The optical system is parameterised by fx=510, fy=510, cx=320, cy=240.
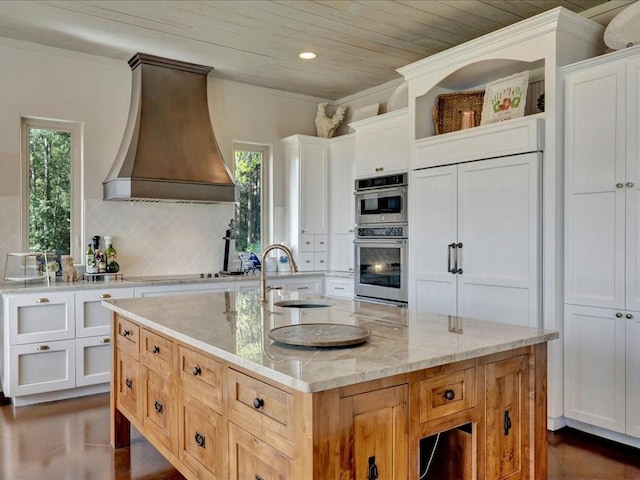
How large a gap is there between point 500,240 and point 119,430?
265 cm

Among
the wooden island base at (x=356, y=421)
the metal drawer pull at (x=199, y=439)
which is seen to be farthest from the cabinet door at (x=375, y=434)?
the metal drawer pull at (x=199, y=439)

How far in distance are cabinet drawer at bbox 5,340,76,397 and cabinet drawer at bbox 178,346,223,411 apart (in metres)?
2.15

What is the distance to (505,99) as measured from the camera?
358cm

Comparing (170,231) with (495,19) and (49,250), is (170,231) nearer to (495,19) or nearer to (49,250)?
(49,250)

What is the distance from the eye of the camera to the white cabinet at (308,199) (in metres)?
5.34

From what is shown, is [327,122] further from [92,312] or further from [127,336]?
[127,336]

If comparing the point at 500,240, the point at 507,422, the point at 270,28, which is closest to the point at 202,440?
the point at 507,422

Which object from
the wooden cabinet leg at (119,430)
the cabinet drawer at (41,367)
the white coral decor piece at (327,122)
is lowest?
the wooden cabinet leg at (119,430)

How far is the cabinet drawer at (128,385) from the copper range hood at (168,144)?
5.68ft

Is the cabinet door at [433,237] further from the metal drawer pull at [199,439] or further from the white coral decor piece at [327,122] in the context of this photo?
the metal drawer pull at [199,439]

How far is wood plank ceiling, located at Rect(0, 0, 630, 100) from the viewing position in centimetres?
348

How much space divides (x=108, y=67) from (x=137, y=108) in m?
0.47

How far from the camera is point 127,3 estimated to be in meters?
3.42

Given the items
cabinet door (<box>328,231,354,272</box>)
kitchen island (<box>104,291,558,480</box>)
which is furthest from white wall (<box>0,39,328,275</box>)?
kitchen island (<box>104,291,558,480</box>)
